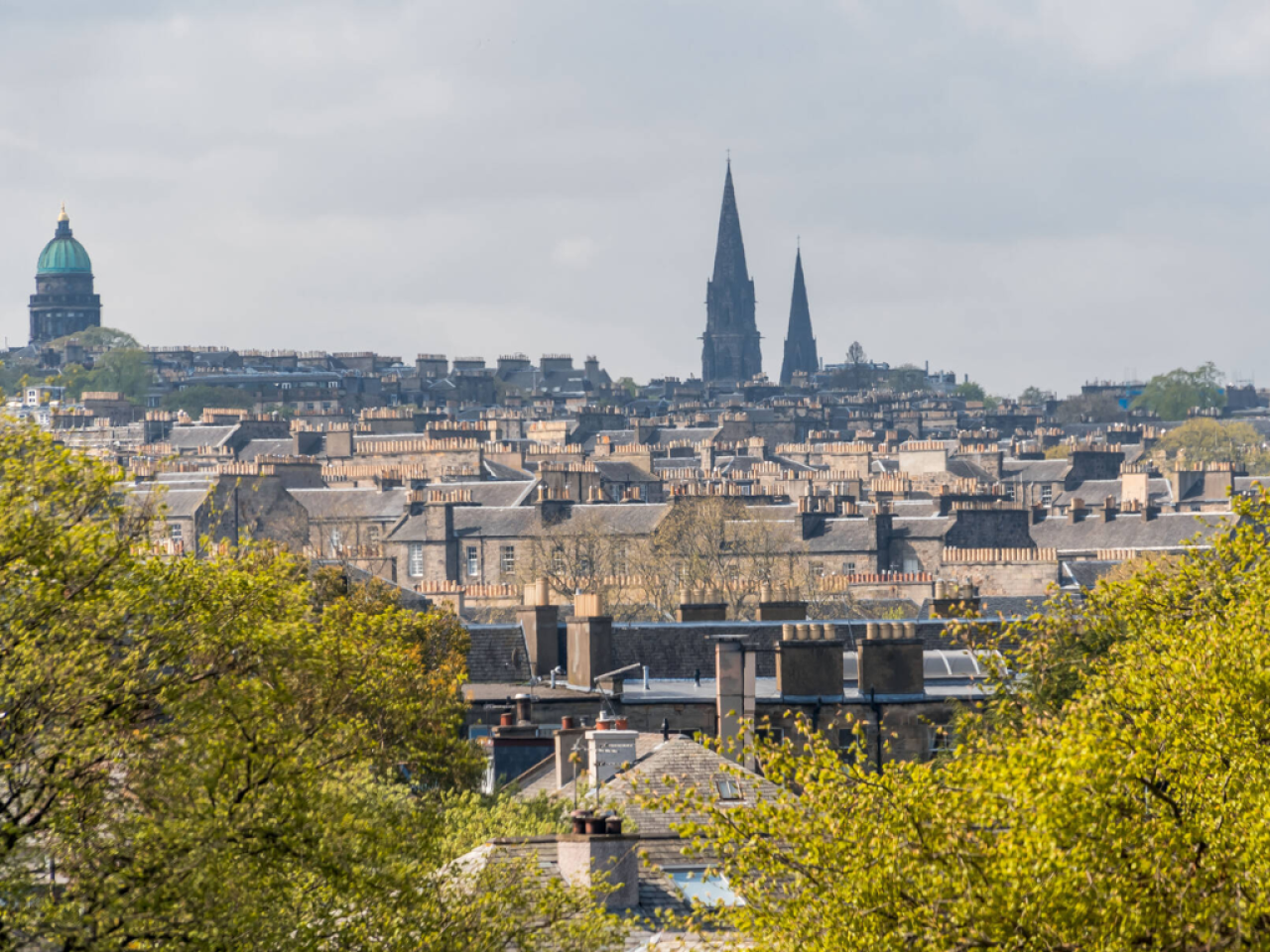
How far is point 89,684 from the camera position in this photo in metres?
18.1

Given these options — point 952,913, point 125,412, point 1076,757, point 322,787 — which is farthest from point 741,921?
point 125,412

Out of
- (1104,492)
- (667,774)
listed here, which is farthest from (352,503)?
(667,774)

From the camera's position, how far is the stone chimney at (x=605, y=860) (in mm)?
24938

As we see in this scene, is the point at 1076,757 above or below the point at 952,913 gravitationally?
above

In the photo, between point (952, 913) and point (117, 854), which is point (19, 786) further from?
point (952, 913)

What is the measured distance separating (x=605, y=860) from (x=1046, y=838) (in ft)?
31.9

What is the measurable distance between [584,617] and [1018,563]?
146ft

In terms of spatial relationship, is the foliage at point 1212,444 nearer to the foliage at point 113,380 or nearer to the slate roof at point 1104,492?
the slate roof at point 1104,492

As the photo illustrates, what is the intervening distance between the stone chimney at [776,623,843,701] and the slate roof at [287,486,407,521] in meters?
62.8

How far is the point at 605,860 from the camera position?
2500 cm

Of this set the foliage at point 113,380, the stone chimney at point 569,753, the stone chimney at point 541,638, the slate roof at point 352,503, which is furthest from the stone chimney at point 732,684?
the foliage at point 113,380

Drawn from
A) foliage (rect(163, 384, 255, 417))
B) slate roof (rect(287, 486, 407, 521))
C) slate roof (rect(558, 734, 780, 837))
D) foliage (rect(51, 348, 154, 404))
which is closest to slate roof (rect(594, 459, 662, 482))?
slate roof (rect(287, 486, 407, 521))

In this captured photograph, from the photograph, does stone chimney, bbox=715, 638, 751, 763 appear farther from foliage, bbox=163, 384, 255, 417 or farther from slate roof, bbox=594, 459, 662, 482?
foliage, bbox=163, 384, 255, 417

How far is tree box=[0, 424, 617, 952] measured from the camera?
56.0ft
